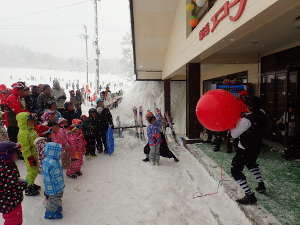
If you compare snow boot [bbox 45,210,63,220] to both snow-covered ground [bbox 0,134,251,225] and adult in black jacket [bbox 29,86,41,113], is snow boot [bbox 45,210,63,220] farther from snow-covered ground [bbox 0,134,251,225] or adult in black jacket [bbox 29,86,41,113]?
adult in black jacket [bbox 29,86,41,113]

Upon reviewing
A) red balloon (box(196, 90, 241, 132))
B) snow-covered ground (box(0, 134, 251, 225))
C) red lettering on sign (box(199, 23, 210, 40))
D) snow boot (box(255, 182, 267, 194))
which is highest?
red lettering on sign (box(199, 23, 210, 40))

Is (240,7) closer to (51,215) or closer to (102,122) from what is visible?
(51,215)

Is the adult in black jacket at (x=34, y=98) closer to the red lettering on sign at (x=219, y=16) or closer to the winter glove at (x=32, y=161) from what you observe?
the winter glove at (x=32, y=161)

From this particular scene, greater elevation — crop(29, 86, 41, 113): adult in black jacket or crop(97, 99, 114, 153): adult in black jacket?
crop(29, 86, 41, 113): adult in black jacket

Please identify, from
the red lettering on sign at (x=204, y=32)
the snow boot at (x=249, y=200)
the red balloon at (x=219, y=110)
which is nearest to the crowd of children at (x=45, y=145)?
the red balloon at (x=219, y=110)

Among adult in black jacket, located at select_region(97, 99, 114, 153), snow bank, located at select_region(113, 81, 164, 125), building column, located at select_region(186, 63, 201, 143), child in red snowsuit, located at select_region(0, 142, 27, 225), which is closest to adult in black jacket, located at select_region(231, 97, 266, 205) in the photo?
child in red snowsuit, located at select_region(0, 142, 27, 225)

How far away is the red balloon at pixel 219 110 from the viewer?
9.69 feet

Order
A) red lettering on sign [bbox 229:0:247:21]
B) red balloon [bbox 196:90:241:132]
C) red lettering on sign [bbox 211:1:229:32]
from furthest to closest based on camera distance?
1. red lettering on sign [bbox 211:1:229:32]
2. red lettering on sign [bbox 229:0:247:21]
3. red balloon [bbox 196:90:241:132]

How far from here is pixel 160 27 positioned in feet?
32.1

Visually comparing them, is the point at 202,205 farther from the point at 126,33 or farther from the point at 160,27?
the point at 126,33

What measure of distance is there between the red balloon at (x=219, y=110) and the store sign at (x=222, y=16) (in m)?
1.52

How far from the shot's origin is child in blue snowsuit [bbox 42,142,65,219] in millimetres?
3156

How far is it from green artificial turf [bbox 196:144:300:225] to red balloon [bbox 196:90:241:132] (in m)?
1.46

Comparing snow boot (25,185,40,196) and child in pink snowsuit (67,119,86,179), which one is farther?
child in pink snowsuit (67,119,86,179)
